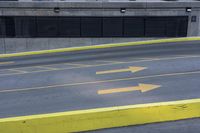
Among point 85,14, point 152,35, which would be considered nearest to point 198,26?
point 152,35

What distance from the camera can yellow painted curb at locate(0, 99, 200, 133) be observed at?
23.4 ft

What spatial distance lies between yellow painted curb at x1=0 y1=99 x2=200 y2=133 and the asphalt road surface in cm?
120

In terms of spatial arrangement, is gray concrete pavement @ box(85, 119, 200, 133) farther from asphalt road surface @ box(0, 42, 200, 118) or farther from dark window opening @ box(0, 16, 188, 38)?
dark window opening @ box(0, 16, 188, 38)

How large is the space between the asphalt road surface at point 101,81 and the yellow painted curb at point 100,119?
1.20 metres

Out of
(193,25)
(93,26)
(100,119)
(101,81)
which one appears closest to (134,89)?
(101,81)

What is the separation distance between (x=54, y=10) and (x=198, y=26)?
1215 centimetres

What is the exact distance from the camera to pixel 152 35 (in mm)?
24688

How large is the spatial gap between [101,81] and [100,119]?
15.6 feet

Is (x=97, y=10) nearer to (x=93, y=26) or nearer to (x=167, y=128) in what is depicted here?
(x=93, y=26)

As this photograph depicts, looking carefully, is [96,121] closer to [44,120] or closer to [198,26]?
[44,120]

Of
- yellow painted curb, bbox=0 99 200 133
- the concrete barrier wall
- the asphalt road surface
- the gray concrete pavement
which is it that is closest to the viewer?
the gray concrete pavement

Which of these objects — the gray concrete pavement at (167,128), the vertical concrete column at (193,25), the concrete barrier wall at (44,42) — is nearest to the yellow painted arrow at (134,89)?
the gray concrete pavement at (167,128)

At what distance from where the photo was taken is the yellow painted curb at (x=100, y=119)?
714 centimetres

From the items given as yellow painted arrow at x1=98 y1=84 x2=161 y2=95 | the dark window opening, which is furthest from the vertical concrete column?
yellow painted arrow at x1=98 y1=84 x2=161 y2=95
